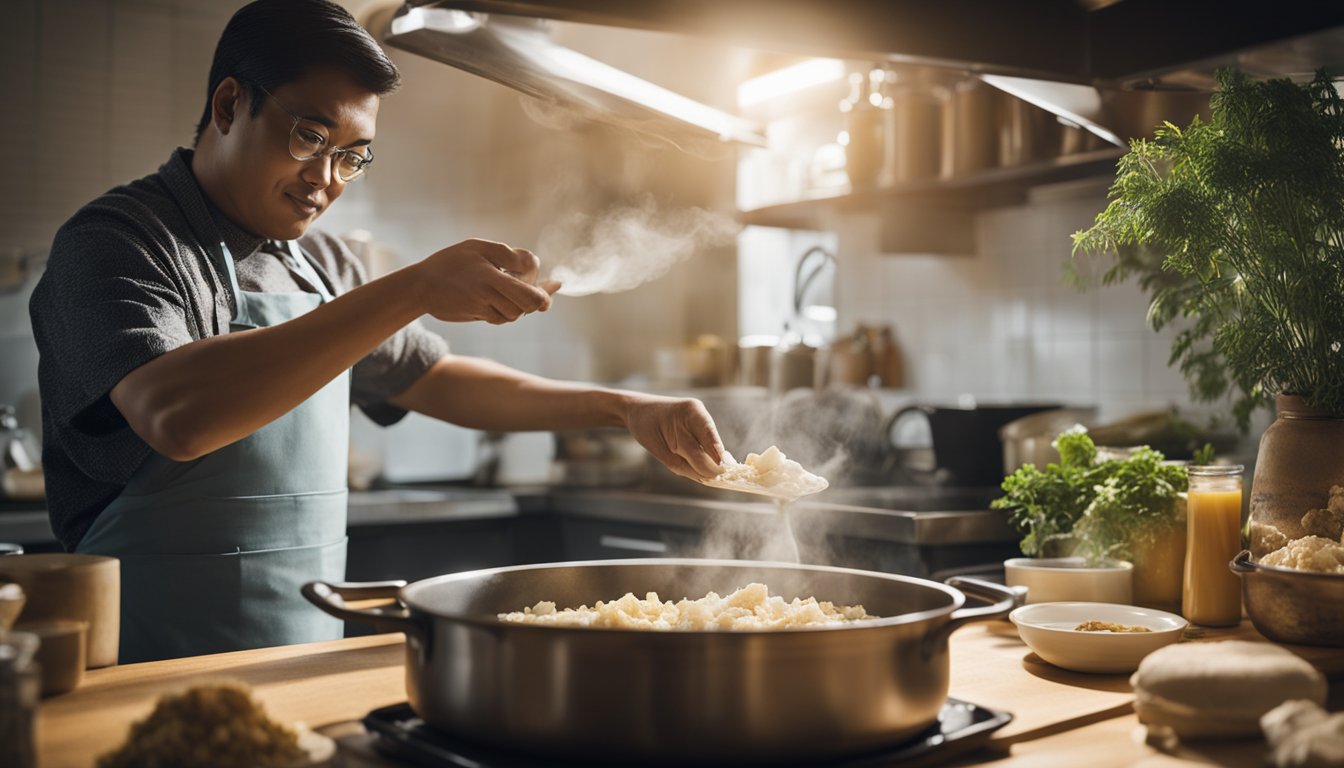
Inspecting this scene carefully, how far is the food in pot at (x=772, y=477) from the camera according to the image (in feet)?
5.28

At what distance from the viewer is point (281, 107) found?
1.74m

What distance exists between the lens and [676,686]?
0.98 metres

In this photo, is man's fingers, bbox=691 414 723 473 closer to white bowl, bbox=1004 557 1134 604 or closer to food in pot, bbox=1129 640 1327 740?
white bowl, bbox=1004 557 1134 604

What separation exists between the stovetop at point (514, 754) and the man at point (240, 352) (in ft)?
1.61

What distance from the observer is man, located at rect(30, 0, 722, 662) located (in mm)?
1421

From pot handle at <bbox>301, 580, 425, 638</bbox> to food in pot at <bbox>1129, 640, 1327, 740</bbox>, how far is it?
720 millimetres

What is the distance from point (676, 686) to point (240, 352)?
0.73m

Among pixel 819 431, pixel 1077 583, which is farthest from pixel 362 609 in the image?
pixel 819 431

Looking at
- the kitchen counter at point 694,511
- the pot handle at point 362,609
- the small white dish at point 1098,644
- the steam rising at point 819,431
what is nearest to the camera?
the pot handle at point 362,609

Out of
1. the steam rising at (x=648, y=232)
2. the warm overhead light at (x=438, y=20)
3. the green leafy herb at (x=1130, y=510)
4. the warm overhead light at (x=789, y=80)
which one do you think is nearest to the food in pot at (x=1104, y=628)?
the green leafy herb at (x=1130, y=510)

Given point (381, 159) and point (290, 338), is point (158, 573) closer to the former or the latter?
point (290, 338)

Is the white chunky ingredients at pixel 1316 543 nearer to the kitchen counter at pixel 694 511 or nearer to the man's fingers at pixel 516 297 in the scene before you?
the man's fingers at pixel 516 297

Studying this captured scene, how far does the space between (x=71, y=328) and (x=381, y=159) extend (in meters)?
2.93

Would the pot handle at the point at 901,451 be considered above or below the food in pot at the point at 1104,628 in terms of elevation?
above
